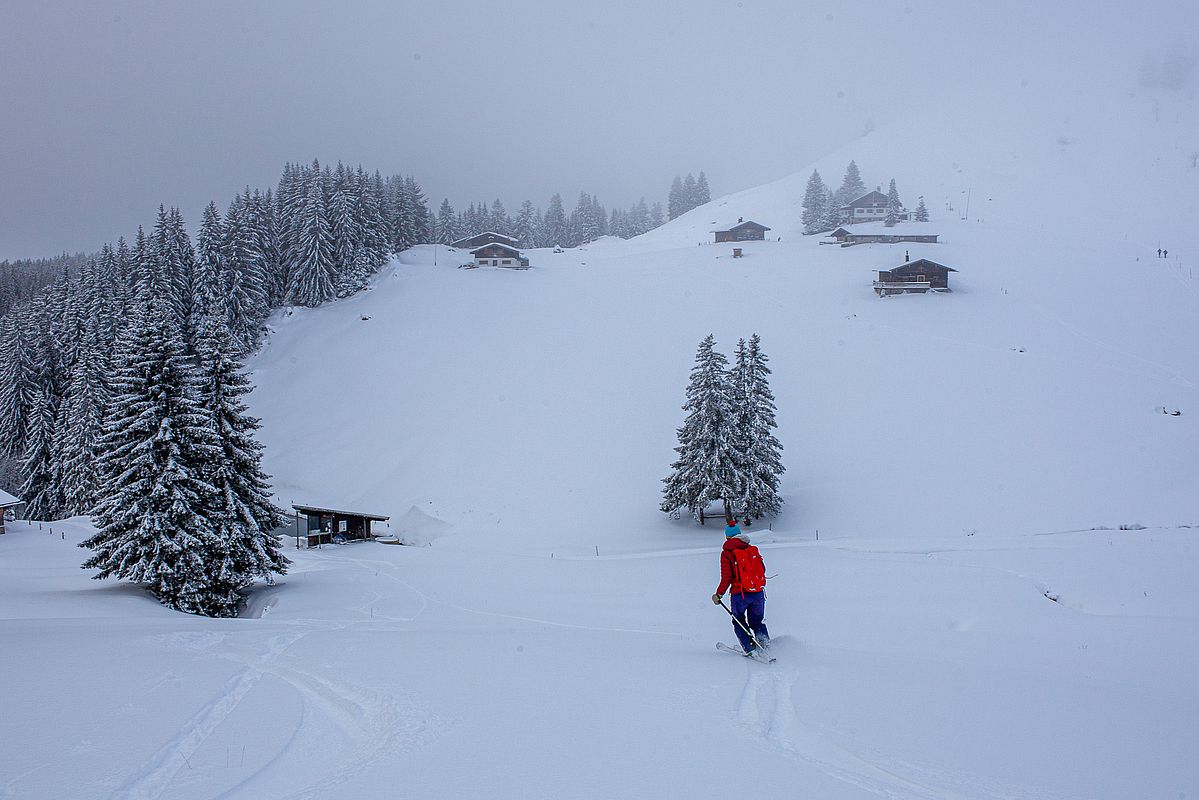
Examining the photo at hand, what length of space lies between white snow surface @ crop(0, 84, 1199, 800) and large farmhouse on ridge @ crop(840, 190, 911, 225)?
12335mm

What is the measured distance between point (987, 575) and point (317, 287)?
72.1 meters

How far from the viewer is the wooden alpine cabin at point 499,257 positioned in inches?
3637

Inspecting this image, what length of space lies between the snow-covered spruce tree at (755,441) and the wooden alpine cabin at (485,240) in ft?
217

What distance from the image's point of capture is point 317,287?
74.8 metres

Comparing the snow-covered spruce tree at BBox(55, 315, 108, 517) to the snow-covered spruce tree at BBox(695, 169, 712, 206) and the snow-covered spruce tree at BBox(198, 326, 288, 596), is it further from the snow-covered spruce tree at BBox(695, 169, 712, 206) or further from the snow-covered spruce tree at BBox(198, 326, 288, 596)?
the snow-covered spruce tree at BBox(695, 169, 712, 206)

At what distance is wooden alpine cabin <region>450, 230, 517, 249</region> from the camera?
98.0m

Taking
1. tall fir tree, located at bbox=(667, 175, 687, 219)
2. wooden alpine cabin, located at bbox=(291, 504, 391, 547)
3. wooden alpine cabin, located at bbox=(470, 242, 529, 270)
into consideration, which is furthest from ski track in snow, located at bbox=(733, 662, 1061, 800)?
tall fir tree, located at bbox=(667, 175, 687, 219)

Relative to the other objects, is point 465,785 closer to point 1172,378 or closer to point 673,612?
point 673,612

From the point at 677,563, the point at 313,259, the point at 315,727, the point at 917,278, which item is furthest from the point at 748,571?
the point at 313,259

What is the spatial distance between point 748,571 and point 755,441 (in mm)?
27046

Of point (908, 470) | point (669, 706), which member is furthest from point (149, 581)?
point (908, 470)

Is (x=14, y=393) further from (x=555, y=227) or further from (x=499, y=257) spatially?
(x=555, y=227)

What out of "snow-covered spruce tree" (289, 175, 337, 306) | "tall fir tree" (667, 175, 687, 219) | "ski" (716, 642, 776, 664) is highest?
"tall fir tree" (667, 175, 687, 219)

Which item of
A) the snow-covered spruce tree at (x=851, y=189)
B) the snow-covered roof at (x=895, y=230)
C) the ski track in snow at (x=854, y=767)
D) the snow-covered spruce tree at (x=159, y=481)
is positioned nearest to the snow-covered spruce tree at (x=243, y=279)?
the snow-covered spruce tree at (x=159, y=481)
